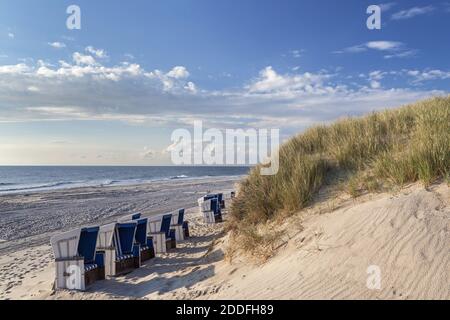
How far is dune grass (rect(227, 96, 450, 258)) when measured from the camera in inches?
286

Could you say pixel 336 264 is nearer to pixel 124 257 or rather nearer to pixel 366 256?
pixel 366 256

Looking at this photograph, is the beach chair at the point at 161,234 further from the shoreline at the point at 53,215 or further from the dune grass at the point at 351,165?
the shoreline at the point at 53,215

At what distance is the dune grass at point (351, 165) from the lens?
7.27 metres

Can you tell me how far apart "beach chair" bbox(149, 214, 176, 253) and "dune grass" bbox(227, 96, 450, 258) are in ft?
7.58

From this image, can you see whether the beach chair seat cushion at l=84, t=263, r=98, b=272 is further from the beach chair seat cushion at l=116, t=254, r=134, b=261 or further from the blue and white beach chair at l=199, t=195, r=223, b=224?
the blue and white beach chair at l=199, t=195, r=223, b=224

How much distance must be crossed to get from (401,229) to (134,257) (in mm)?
5664

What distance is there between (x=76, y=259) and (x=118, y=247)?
124 cm

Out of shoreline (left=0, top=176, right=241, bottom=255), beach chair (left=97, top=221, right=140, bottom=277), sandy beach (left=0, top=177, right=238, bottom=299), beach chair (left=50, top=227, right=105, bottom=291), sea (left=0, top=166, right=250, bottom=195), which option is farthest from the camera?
sea (left=0, top=166, right=250, bottom=195)

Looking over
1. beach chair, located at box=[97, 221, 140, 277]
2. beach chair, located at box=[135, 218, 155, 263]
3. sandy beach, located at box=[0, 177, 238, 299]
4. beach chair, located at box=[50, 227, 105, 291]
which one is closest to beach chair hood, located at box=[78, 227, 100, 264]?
beach chair, located at box=[50, 227, 105, 291]

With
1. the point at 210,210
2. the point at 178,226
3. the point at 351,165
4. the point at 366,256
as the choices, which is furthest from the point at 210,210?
Answer: the point at 366,256

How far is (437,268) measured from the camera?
16.8 feet
